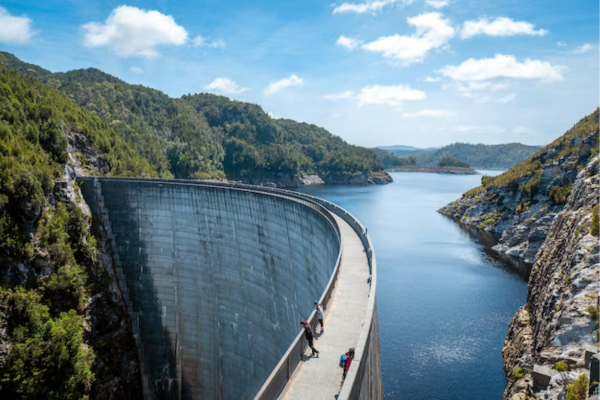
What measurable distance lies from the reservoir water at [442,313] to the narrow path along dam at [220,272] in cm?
960

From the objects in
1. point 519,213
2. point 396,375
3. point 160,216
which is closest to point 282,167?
point 519,213

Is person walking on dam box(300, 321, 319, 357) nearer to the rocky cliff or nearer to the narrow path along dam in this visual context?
the narrow path along dam

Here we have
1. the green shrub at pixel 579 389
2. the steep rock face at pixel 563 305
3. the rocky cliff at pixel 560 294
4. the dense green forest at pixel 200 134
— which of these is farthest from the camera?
the dense green forest at pixel 200 134

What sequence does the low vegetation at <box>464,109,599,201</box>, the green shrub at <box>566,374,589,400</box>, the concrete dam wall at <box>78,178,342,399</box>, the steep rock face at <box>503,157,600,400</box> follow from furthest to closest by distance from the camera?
the low vegetation at <box>464,109,599,201</box>
the concrete dam wall at <box>78,178,342,399</box>
the steep rock face at <box>503,157,600,400</box>
the green shrub at <box>566,374,589,400</box>

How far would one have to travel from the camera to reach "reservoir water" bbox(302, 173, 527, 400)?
25562 mm

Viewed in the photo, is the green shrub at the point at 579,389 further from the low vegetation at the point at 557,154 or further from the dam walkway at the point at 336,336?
the low vegetation at the point at 557,154

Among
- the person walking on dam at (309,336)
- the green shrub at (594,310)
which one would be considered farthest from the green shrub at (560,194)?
the person walking on dam at (309,336)

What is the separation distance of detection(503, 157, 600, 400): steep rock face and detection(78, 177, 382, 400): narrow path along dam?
25.5 feet

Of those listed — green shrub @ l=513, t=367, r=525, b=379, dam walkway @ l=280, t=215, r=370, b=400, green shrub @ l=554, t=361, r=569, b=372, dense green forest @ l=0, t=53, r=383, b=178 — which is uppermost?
dense green forest @ l=0, t=53, r=383, b=178

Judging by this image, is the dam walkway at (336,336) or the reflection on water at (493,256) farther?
the reflection on water at (493,256)

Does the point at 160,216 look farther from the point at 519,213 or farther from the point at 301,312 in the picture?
the point at 519,213

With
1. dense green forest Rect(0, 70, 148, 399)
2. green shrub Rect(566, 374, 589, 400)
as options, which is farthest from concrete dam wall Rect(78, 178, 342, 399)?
green shrub Rect(566, 374, 589, 400)

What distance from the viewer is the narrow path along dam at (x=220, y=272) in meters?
20.2

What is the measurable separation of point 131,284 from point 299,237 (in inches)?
759
